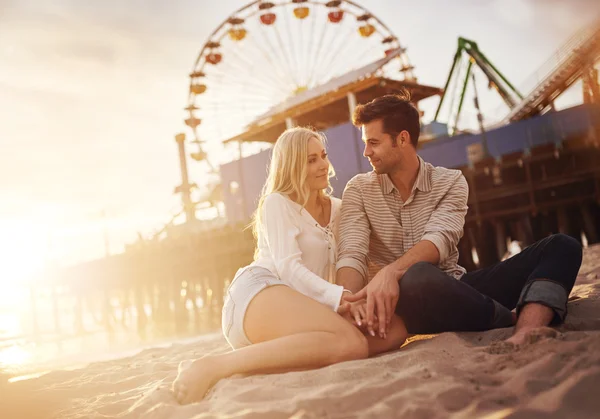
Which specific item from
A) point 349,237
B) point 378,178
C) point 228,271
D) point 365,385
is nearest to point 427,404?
point 365,385

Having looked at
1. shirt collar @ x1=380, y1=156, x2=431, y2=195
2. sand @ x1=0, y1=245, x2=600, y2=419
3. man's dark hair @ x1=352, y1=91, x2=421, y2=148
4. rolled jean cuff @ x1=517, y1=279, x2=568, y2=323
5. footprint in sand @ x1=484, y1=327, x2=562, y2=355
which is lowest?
sand @ x1=0, y1=245, x2=600, y2=419

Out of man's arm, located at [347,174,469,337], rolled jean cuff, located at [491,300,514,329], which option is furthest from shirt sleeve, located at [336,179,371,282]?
rolled jean cuff, located at [491,300,514,329]

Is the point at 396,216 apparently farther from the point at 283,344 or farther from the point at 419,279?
the point at 283,344

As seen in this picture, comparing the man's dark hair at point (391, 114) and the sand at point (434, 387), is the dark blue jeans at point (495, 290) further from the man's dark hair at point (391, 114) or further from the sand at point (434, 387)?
the man's dark hair at point (391, 114)

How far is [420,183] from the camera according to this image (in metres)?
3.55

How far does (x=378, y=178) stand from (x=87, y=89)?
12.7 meters

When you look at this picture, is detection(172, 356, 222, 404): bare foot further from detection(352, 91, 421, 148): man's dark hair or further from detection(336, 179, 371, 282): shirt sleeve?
detection(352, 91, 421, 148): man's dark hair

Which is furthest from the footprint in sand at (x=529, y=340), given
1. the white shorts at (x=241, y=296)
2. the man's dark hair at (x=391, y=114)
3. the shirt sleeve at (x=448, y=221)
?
the man's dark hair at (x=391, y=114)

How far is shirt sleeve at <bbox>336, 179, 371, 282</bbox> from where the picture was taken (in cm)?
339

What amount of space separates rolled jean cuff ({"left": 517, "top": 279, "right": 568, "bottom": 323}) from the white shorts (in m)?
1.31

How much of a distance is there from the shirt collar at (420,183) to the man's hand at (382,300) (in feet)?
2.46

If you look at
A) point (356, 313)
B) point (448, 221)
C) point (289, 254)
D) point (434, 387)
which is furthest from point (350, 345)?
point (448, 221)

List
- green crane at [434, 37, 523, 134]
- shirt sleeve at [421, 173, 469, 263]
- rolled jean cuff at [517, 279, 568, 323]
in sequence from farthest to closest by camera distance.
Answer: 1. green crane at [434, 37, 523, 134]
2. shirt sleeve at [421, 173, 469, 263]
3. rolled jean cuff at [517, 279, 568, 323]

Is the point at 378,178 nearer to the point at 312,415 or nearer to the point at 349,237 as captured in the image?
the point at 349,237
